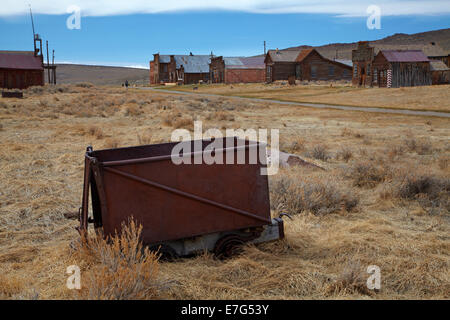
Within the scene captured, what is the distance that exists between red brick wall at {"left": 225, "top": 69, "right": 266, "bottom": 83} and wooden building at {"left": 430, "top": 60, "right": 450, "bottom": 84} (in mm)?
30029

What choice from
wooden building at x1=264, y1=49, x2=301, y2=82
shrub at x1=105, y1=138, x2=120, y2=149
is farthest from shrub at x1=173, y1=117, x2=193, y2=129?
wooden building at x1=264, y1=49, x2=301, y2=82

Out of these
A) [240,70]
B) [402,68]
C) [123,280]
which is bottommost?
[123,280]

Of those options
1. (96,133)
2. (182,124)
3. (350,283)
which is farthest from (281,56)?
(350,283)

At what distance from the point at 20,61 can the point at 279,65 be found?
3425 cm

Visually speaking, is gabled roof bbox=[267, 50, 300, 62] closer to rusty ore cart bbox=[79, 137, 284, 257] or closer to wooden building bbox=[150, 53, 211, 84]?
wooden building bbox=[150, 53, 211, 84]

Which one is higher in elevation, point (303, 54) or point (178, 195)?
point (303, 54)

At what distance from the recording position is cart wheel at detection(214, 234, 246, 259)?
16.2 feet

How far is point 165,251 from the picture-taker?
473 cm

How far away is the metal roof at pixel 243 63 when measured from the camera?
227 feet

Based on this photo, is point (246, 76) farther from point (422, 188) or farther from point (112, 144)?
point (422, 188)

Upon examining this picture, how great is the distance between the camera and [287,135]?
52.6ft

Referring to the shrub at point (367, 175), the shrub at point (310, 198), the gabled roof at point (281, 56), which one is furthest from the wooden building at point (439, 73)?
the shrub at point (310, 198)

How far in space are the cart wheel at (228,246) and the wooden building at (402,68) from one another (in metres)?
41.2

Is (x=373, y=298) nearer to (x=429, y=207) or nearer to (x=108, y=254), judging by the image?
(x=108, y=254)
